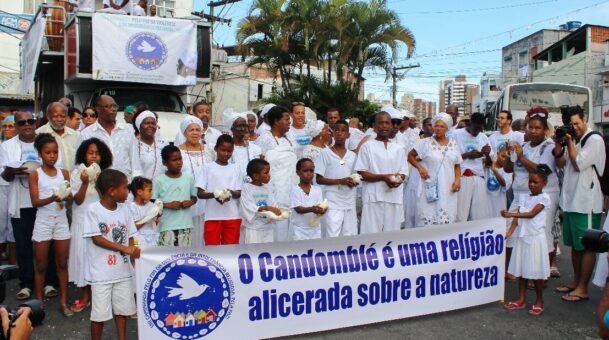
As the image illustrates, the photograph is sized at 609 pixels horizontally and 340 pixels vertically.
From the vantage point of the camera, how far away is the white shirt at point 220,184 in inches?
211

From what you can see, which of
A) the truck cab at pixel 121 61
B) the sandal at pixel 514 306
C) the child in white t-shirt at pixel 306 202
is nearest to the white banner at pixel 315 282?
the sandal at pixel 514 306

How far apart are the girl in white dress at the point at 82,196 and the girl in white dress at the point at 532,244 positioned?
3.91 m

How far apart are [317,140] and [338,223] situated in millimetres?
995

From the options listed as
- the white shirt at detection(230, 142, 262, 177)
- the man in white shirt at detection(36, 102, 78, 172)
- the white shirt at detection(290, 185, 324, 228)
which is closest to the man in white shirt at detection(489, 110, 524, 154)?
the white shirt at detection(290, 185, 324, 228)

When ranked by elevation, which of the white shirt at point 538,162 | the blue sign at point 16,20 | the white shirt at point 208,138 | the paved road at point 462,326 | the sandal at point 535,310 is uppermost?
the blue sign at point 16,20

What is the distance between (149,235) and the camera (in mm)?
4992

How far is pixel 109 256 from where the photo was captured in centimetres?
A: 418

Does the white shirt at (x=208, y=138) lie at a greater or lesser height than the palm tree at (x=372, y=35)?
lesser

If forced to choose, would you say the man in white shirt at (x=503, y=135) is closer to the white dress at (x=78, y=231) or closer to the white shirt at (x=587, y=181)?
the white shirt at (x=587, y=181)

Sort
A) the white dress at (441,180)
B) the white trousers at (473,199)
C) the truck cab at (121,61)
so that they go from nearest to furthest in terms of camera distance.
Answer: the white dress at (441,180) < the white trousers at (473,199) < the truck cab at (121,61)

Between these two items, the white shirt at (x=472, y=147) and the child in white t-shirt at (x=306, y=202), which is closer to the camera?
the child in white t-shirt at (x=306, y=202)

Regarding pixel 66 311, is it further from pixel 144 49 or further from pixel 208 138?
pixel 144 49

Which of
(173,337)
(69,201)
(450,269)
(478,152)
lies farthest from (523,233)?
(69,201)

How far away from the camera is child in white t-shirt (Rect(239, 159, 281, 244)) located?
5.39 meters
